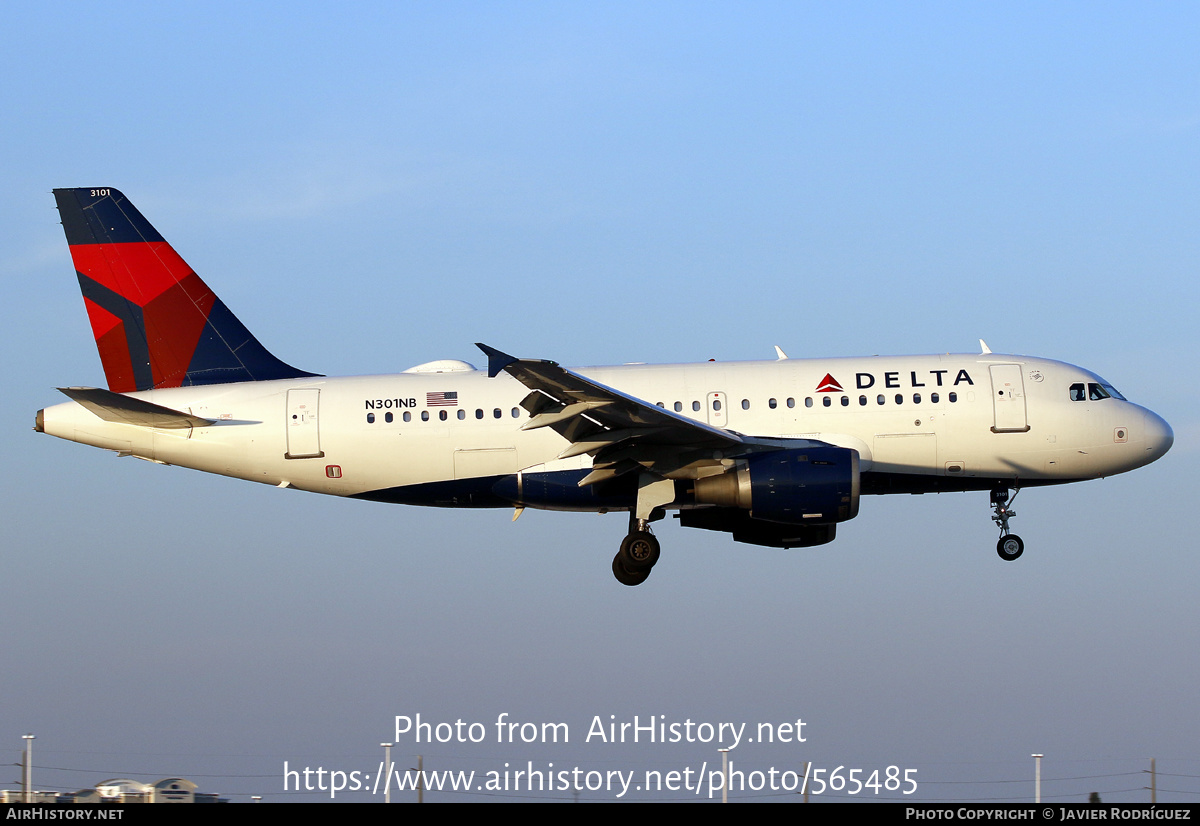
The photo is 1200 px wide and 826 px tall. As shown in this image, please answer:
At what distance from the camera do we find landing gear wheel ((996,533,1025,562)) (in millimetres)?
30859

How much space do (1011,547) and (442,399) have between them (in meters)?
13.2

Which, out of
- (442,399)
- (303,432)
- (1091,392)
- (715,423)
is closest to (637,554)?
(715,423)

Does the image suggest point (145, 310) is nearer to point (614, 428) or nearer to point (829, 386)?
point (614, 428)

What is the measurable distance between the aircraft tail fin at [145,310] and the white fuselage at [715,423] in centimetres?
160

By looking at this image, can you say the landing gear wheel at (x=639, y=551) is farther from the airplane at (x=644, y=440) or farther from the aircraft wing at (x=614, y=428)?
the aircraft wing at (x=614, y=428)

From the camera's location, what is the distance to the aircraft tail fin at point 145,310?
32.2m

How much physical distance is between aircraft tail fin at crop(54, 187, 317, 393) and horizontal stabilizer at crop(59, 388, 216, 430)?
1.82 metres

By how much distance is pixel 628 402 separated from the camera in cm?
2656

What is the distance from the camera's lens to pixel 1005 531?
3088 cm

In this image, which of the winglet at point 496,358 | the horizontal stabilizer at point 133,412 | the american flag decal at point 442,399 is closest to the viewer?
the winglet at point 496,358

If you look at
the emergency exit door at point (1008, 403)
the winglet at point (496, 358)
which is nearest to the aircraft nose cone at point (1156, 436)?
the emergency exit door at point (1008, 403)

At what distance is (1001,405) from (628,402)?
28.8 feet
